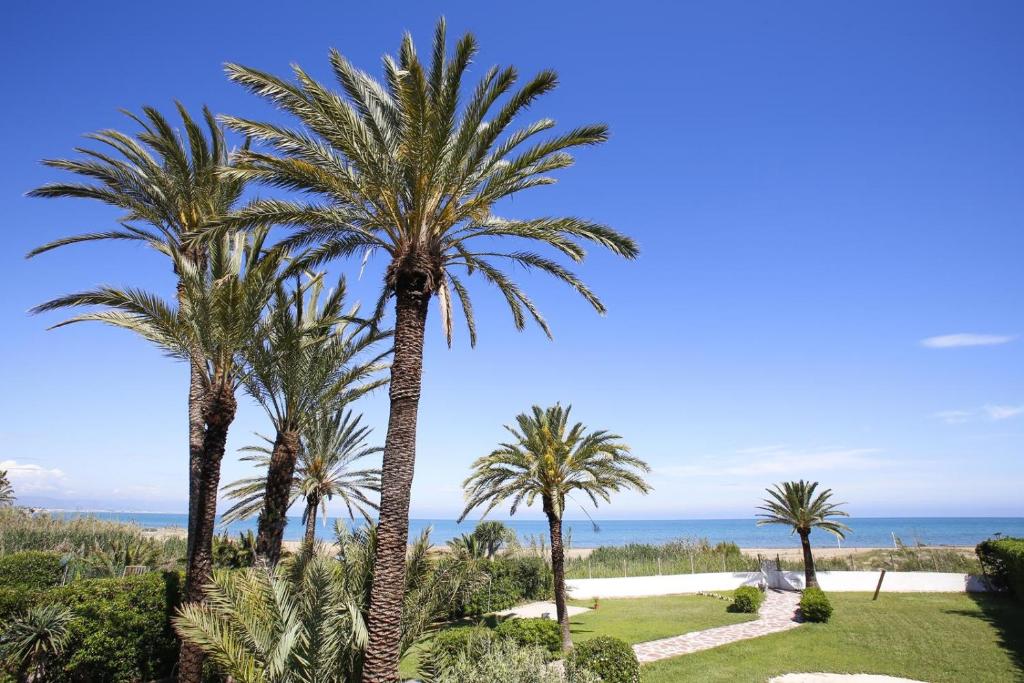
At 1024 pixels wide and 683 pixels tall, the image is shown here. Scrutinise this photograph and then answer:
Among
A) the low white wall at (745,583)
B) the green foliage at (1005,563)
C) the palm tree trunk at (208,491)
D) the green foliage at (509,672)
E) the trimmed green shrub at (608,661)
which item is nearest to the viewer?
the green foliage at (509,672)

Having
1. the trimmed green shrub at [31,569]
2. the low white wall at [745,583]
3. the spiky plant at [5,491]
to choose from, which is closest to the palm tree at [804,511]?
the low white wall at [745,583]

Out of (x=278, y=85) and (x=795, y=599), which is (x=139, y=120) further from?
(x=795, y=599)

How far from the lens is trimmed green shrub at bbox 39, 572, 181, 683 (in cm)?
1091

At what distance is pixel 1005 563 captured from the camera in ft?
68.3

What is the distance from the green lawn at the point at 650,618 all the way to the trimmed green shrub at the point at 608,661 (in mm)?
4989

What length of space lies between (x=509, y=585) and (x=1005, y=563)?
20470mm

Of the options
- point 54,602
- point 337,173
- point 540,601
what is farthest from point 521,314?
point 540,601

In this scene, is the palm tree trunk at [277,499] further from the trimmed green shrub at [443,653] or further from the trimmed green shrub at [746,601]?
the trimmed green shrub at [746,601]

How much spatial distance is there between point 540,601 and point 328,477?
12.1 meters

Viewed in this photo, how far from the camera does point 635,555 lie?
33469 mm

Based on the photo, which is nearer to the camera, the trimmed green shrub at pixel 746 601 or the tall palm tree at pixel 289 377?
the tall palm tree at pixel 289 377

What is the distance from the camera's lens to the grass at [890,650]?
1266cm

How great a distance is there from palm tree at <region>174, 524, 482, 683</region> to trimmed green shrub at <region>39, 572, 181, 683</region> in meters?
3.44

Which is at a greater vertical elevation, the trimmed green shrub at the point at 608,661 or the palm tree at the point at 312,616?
the palm tree at the point at 312,616
